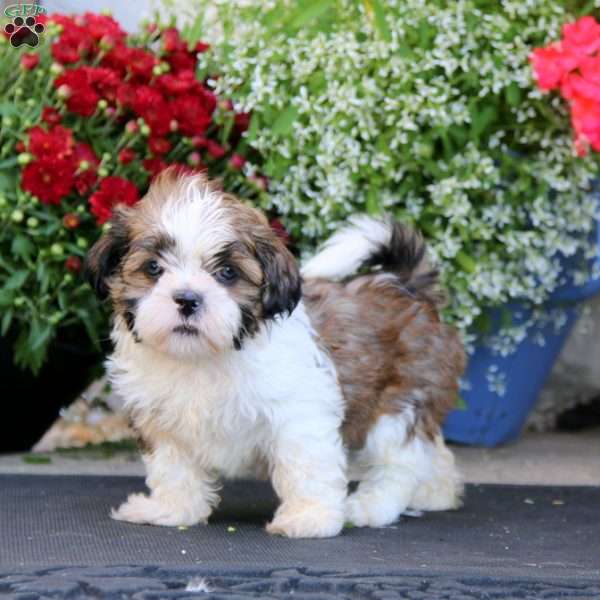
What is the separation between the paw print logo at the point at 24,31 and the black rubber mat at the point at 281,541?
5.79 feet

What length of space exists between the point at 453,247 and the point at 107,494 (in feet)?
5.10

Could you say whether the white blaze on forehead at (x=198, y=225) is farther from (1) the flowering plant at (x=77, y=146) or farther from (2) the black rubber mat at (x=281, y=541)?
(1) the flowering plant at (x=77, y=146)

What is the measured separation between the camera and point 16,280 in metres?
5.11

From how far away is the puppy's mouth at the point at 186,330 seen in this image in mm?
3695

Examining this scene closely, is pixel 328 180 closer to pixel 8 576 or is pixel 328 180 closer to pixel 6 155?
pixel 6 155

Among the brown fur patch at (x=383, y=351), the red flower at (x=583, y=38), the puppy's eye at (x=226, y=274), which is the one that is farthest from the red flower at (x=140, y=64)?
the puppy's eye at (x=226, y=274)

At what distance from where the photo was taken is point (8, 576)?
3.29 meters

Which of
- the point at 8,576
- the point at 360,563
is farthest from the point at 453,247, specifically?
the point at 8,576

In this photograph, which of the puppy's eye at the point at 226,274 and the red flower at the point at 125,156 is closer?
the puppy's eye at the point at 226,274

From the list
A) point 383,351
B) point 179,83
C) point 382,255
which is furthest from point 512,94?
point 383,351

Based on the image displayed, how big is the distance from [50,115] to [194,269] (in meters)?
1.66

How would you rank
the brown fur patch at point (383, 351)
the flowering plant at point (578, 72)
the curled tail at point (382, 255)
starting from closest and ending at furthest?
the brown fur patch at point (383, 351), the curled tail at point (382, 255), the flowering plant at point (578, 72)

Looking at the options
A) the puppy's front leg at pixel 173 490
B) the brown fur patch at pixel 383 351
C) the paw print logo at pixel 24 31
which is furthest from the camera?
the paw print logo at pixel 24 31

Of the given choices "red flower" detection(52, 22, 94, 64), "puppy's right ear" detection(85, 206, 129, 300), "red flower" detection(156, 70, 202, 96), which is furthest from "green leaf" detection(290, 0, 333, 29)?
"puppy's right ear" detection(85, 206, 129, 300)
